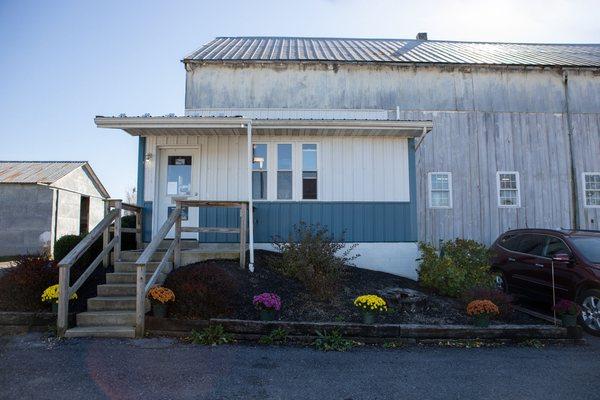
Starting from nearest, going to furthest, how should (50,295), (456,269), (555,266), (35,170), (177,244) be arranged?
(50,295) → (555,266) → (177,244) → (456,269) → (35,170)

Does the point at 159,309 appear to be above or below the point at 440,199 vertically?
below

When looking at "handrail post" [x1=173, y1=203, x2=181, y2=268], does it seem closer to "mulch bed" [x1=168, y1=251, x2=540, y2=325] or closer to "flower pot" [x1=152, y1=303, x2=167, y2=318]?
"mulch bed" [x1=168, y1=251, x2=540, y2=325]

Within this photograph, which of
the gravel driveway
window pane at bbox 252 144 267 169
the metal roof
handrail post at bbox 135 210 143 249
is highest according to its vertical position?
the metal roof

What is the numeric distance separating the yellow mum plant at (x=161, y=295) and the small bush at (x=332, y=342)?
2.22 metres

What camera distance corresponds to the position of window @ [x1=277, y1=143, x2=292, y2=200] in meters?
10.3

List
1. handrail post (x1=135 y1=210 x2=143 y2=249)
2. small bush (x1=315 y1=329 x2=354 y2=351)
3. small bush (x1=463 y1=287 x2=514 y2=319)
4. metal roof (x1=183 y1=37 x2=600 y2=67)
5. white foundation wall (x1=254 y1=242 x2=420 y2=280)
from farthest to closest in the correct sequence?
metal roof (x1=183 y1=37 x2=600 y2=67)
white foundation wall (x1=254 y1=242 x2=420 y2=280)
handrail post (x1=135 y1=210 x2=143 y2=249)
small bush (x1=463 y1=287 x2=514 y2=319)
small bush (x1=315 y1=329 x2=354 y2=351)

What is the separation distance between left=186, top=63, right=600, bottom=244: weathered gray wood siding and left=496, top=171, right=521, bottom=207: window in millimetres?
162

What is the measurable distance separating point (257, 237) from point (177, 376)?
5153 millimetres

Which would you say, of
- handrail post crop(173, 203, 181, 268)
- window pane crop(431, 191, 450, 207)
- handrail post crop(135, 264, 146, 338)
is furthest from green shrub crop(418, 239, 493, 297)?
handrail post crop(135, 264, 146, 338)

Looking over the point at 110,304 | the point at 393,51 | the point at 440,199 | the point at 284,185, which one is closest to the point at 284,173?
the point at 284,185

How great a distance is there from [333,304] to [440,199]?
7.22m

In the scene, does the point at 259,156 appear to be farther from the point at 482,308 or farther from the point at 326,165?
the point at 482,308

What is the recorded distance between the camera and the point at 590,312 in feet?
23.9

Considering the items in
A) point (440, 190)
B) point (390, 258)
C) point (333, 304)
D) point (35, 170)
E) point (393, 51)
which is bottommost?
point (333, 304)
